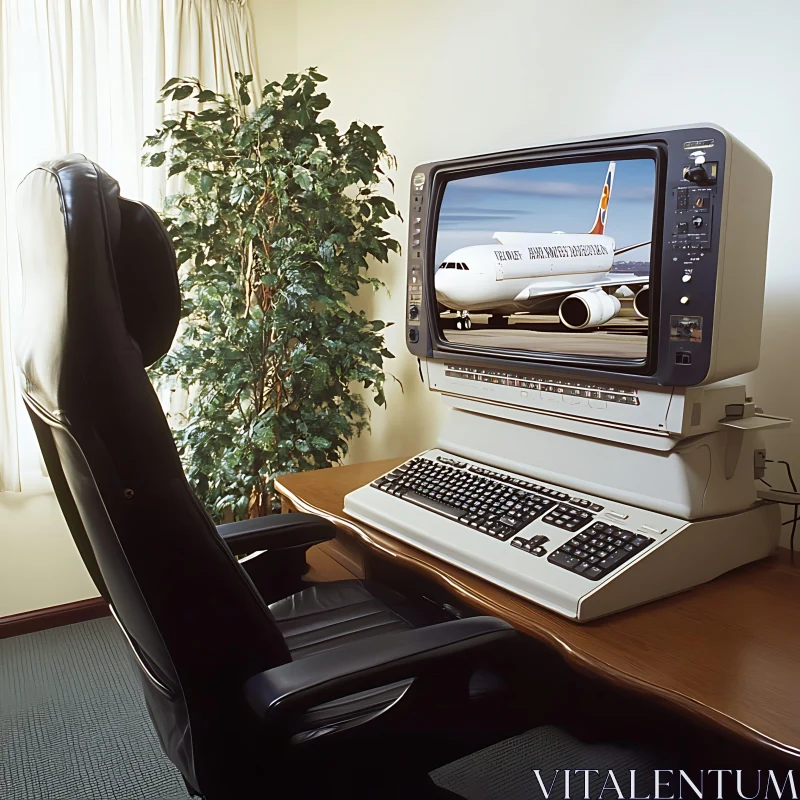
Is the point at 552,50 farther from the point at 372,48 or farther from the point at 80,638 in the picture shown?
the point at 80,638

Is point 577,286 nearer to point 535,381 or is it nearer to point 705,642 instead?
point 535,381

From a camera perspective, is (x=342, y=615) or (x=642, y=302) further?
(x=342, y=615)

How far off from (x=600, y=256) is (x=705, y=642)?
63 centimetres

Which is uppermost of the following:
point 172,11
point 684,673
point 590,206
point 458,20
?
point 172,11

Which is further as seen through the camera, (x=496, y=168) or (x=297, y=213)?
(x=297, y=213)

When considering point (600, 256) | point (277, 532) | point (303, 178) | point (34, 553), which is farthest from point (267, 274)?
point (34, 553)

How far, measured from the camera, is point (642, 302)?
1207mm

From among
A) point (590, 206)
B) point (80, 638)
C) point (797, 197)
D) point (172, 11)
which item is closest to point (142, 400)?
point (590, 206)

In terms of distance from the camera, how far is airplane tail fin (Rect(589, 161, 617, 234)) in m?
1.24

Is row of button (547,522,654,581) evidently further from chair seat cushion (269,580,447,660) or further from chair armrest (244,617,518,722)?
chair seat cushion (269,580,447,660)

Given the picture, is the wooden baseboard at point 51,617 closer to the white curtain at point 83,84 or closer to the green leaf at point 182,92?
the white curtain at point 83,84

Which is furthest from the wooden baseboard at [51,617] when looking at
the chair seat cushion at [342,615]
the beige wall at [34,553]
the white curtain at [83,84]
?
the chair seat cushion at [342,615]

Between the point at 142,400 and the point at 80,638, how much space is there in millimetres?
2108

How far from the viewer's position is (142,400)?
83 cm
